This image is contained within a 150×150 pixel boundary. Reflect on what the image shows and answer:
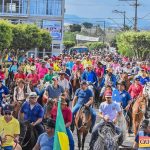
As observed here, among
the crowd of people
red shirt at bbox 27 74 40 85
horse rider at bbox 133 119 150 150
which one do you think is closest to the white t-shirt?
the crowd of people

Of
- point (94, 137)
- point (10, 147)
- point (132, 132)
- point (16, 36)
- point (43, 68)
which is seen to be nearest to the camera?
point (10, 147)

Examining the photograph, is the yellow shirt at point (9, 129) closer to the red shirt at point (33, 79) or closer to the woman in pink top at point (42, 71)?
the red shirt at point (33, 79)

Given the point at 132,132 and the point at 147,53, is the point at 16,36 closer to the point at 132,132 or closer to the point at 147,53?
the point at 147,53

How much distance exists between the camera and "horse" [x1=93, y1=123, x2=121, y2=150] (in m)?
13.3

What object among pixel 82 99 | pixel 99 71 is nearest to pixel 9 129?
pixel 82 99

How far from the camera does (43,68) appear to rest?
26719 mm

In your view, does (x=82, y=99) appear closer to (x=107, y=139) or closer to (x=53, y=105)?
(x=53, y=105)

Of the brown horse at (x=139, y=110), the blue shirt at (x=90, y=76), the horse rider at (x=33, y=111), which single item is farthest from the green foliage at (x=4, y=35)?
the horse rider at (x=33, y=111)

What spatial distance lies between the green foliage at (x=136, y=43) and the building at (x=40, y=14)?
22.4 meters

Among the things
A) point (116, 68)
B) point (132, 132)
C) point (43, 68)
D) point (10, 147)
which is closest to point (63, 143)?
point (10, 147)

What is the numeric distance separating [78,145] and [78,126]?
54cm

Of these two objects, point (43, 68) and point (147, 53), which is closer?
point (43, 68)

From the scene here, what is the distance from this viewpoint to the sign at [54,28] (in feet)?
297

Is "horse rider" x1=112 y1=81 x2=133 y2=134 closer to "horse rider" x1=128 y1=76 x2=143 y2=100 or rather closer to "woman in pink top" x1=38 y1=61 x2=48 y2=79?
"horse rider" x1=128 y1=76 x2=143 y2=100
